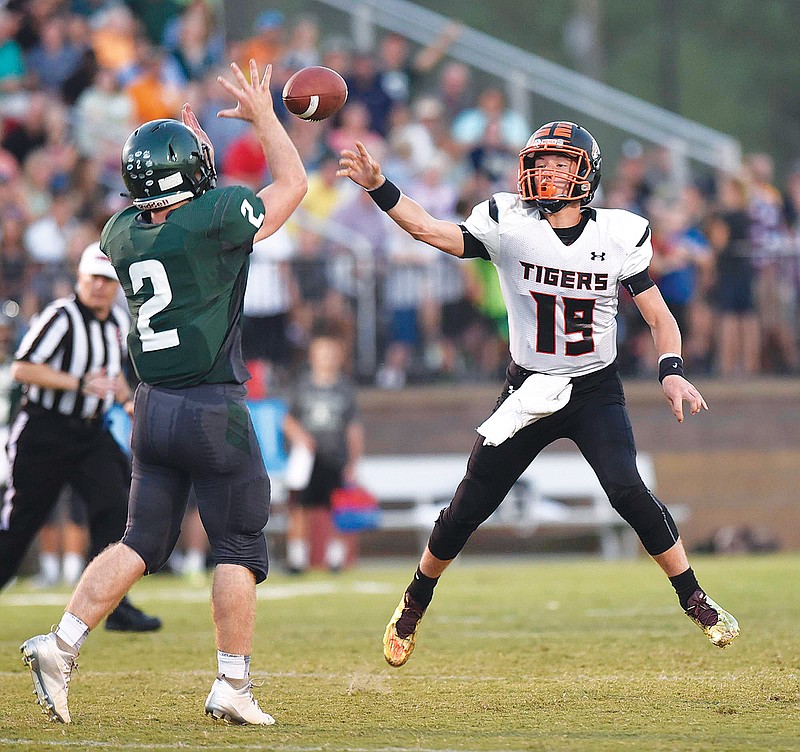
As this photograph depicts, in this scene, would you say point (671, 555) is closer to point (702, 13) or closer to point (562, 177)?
point (562, 177)

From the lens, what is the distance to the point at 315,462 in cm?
1197

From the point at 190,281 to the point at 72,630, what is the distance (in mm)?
1192

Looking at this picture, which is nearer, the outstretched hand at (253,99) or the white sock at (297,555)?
the outstretched hand at (253,99)

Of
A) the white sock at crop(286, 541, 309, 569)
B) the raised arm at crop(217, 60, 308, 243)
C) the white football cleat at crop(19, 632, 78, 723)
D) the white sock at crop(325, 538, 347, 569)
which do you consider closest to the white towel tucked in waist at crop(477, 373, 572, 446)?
the raised arm at crop(217, 60, 308, 243)

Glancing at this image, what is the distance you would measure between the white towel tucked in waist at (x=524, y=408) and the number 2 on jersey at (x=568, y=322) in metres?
0.16

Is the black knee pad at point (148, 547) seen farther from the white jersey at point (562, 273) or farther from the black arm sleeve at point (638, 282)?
the black arm sleeve at point (638, 282)

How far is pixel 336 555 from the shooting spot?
11883mm

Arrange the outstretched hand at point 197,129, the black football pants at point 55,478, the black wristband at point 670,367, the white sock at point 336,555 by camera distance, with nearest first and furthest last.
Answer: the outstretched hand at point 197,129
the black wristband at point 670,367
the black football pants at point 55,478
the white sock at point 336,555

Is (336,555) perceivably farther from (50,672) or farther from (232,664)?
(50,672)

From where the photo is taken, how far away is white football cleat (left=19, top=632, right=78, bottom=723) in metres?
4.75

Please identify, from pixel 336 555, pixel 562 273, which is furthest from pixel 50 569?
pixel 562 273

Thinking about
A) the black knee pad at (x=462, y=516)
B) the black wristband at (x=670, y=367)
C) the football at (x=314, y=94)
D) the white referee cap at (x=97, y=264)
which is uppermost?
the football at (x=314, y=94)

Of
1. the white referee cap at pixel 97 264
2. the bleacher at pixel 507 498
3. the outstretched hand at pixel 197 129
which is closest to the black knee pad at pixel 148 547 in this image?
the outstretched hand at pixel 197 129

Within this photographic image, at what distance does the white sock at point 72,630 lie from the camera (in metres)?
4.82
